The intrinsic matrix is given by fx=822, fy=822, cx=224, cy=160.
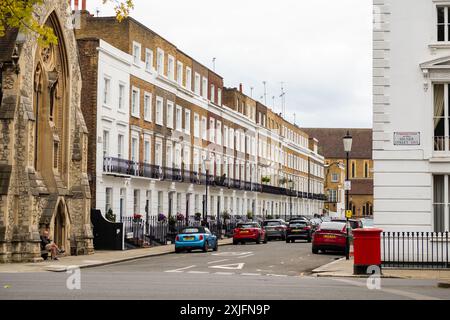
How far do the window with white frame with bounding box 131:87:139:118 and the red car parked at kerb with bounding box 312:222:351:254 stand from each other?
16.3 m

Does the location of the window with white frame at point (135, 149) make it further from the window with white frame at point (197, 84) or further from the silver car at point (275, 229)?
the window with white frame at point (197, 84)

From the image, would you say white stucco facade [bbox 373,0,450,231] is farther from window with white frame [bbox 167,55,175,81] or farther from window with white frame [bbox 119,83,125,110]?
window with white frame [bbox 167,55,175,81]

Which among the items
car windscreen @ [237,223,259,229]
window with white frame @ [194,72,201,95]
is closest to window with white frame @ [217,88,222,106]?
window with white frame @ [194,72,201,95]

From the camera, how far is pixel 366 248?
24438 mm

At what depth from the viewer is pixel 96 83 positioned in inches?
1751

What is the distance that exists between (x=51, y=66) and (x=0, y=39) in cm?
426

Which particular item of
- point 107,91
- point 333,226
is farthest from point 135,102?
point 333,226

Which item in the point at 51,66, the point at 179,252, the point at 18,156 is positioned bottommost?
the point at 179,252

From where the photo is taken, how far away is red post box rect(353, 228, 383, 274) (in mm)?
24047

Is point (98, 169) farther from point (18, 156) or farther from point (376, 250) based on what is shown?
point (376, 250)

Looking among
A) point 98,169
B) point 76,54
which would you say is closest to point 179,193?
point 98,169

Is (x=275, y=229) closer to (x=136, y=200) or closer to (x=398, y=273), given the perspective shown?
(x=136, y=200)
